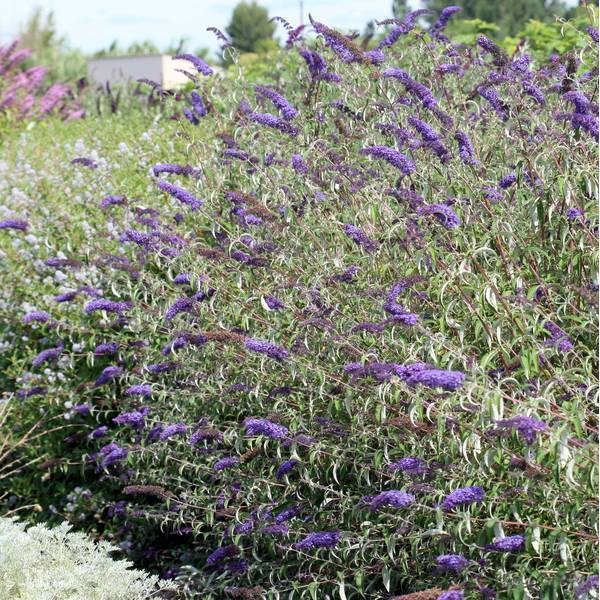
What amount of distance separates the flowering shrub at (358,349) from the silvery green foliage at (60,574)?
525mm

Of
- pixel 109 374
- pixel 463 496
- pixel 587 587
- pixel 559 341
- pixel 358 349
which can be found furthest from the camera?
pixel 109 374

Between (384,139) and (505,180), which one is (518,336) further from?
(384,139)

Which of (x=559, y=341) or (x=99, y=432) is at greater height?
(x=559, y=341)

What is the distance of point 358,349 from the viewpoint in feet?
12.3

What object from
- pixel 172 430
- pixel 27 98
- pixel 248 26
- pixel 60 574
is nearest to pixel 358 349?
pixel 172 430

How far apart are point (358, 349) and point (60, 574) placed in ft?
4.68

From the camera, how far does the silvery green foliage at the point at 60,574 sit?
375 centimetres

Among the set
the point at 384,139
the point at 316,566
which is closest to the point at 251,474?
the point at 316,566

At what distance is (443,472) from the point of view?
3.52 meters

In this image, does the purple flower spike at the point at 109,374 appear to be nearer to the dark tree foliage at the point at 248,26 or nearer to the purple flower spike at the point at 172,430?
the purple flower spike at the point at 172,430

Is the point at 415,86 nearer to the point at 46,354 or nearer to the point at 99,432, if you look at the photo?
the point at 99,432

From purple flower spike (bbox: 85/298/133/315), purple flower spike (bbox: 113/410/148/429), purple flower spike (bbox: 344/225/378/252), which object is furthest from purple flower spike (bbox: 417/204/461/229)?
purple flower spike (bbox: 113/410/148/429)

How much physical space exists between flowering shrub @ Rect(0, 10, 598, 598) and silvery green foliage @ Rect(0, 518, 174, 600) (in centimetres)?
52

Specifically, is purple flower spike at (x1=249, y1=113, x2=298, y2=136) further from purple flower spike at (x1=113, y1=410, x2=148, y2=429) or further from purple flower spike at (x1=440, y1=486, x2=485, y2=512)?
purple flower spike at (x1=440, y1=486, x2=485, y2=512)
